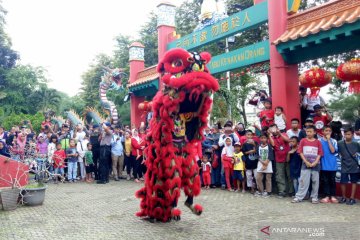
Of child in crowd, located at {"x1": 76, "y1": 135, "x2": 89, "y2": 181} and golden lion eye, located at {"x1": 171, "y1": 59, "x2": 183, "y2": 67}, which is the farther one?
child in crowd, located at {"x1": 76, "y1": 135, "x2": 89, "y2": 181}

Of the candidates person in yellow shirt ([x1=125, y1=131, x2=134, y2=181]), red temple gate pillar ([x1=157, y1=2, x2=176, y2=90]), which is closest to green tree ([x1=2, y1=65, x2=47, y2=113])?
red temple gate pillar ([x1=157, y1=2, x2=176, y2=90])

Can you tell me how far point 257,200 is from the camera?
254 inches

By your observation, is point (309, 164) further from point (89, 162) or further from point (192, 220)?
point (89, 162)

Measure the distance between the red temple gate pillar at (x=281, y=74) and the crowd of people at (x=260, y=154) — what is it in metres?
0.30

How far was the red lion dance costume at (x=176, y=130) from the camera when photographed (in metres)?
4.30

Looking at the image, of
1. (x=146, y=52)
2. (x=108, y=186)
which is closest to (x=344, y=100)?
(x=146, y=52)

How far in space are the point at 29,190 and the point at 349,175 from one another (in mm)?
5766

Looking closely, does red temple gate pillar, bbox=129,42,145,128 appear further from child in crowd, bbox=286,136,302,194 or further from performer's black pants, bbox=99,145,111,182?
child in crowd, bbox=286,136,302,194

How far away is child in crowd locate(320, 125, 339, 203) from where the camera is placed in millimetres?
6164

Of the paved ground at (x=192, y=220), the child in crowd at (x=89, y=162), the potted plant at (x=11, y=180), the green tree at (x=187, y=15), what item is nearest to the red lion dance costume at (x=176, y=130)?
the paved ground at (x=192, y=220)

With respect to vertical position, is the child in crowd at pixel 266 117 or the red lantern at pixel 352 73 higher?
the red lantern at pixel 352 73

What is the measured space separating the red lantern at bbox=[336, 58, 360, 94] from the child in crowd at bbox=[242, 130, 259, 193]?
7.10ft

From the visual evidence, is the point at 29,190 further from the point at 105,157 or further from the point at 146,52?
the point at 146,52

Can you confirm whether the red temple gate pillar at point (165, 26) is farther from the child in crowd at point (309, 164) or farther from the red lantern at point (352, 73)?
the child in crowd at point (309, 164)
